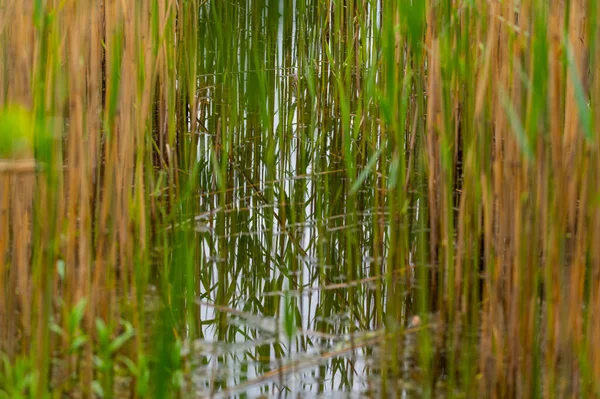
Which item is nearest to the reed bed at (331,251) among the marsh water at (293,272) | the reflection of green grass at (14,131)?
the marsh water at (293,272)

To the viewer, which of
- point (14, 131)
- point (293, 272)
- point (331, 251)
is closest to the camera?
point (14, 131)

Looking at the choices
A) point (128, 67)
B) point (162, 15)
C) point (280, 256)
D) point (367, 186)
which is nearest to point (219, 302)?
point (280, 256)

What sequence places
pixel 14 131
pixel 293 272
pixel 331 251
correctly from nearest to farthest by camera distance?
pixel 14 131, pixel 293 272, pixel 331 251

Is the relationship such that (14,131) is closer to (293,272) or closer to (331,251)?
(293,272)

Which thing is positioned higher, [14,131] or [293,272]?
[14,131]

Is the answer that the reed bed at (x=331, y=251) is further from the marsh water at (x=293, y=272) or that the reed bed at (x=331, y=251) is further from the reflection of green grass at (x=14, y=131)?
the reflection of green grass at (x=14, y=131)

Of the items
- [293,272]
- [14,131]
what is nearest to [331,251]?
[293,272]

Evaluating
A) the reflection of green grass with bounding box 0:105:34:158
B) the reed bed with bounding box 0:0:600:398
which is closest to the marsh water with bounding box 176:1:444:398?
the reed bed with bounding box 0:0:600:398

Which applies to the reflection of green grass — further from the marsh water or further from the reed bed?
the marsh water

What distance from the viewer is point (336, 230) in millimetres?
2150

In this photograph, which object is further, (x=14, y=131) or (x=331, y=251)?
(x=331, y=251)

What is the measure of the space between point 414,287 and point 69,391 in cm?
78

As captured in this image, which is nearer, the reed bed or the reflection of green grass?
the reflection of green grass

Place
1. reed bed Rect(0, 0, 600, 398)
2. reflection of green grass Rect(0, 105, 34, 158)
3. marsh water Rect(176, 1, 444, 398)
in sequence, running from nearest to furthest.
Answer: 1. reflection of green grass Rect(0, 105, 34, 158)
2. reed bed Rect(0, 0, 600, 398)
3. marsh water Rect(176, 1, 444, 398)
